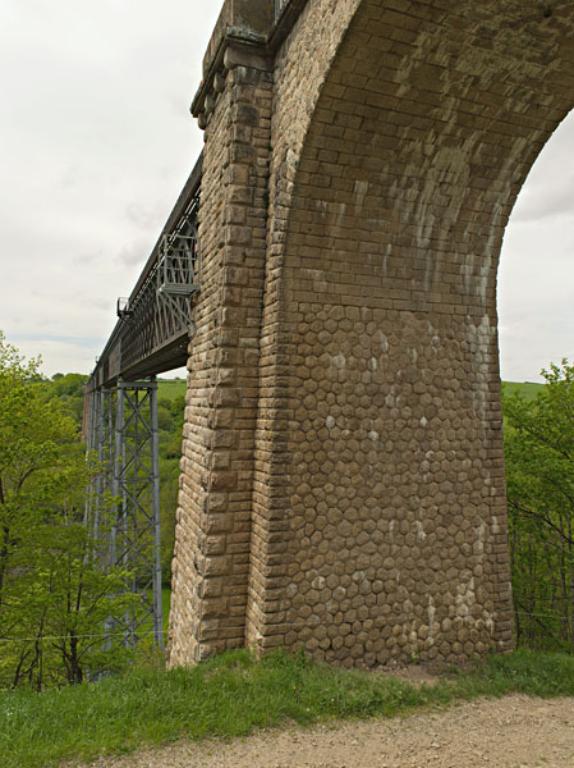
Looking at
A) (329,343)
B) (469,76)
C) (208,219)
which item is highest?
(469,76)

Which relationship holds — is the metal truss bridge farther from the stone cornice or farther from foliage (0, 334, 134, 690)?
the stone cornice

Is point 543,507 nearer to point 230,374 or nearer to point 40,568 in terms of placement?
point 230,374

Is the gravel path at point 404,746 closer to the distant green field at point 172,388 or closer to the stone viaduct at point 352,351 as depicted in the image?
the stone viaduct at point 352,351

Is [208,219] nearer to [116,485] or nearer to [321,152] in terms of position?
[321,152]

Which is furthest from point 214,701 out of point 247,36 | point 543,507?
point 543,507

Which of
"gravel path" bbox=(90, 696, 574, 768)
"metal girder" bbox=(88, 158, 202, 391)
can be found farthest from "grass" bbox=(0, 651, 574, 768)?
"metal girder" bbox=(88, 158, 202, 391)

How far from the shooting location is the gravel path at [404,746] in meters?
3.40

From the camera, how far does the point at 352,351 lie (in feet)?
16.8

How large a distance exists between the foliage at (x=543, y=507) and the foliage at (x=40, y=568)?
30.8 feet

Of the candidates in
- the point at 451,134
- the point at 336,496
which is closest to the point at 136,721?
the point at 336,496

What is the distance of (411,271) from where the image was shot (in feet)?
17.5

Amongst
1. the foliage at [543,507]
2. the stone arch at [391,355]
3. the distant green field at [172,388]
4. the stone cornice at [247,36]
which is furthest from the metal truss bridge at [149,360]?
the distant green field at [172,388]

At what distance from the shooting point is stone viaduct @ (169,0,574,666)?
463 centimetres

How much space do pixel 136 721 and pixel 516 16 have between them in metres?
6.03
